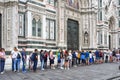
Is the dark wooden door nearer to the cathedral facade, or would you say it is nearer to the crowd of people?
the cathedral facade

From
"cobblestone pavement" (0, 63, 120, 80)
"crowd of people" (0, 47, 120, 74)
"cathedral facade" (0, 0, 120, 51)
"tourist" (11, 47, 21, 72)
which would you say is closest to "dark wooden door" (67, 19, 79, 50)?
"cathedral facade" (0, 0, 120, 51)

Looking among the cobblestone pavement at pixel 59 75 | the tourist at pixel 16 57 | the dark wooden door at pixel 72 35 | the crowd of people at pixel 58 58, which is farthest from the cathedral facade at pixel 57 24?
the cobblestone pavement at pixel 59 75

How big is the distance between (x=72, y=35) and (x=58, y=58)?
30.7ft

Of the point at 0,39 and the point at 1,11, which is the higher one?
the point at 1,11

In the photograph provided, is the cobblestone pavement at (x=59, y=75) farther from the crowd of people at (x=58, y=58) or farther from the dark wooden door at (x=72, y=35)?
the dark wooden door at (x=72, y=35)

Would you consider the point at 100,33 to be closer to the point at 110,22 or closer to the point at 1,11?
the point at 110,22

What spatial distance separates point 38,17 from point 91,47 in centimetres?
1168

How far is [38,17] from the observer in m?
22.4

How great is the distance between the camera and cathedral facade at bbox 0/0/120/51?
2019 centimetres

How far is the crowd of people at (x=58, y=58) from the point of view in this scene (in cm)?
1777

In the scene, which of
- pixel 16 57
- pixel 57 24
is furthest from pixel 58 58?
pixel 57 24

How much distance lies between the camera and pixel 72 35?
101 ft

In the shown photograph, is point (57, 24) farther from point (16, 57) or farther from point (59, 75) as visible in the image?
point (59, 75)

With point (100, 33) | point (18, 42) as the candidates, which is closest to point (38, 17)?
point (18, 42)
